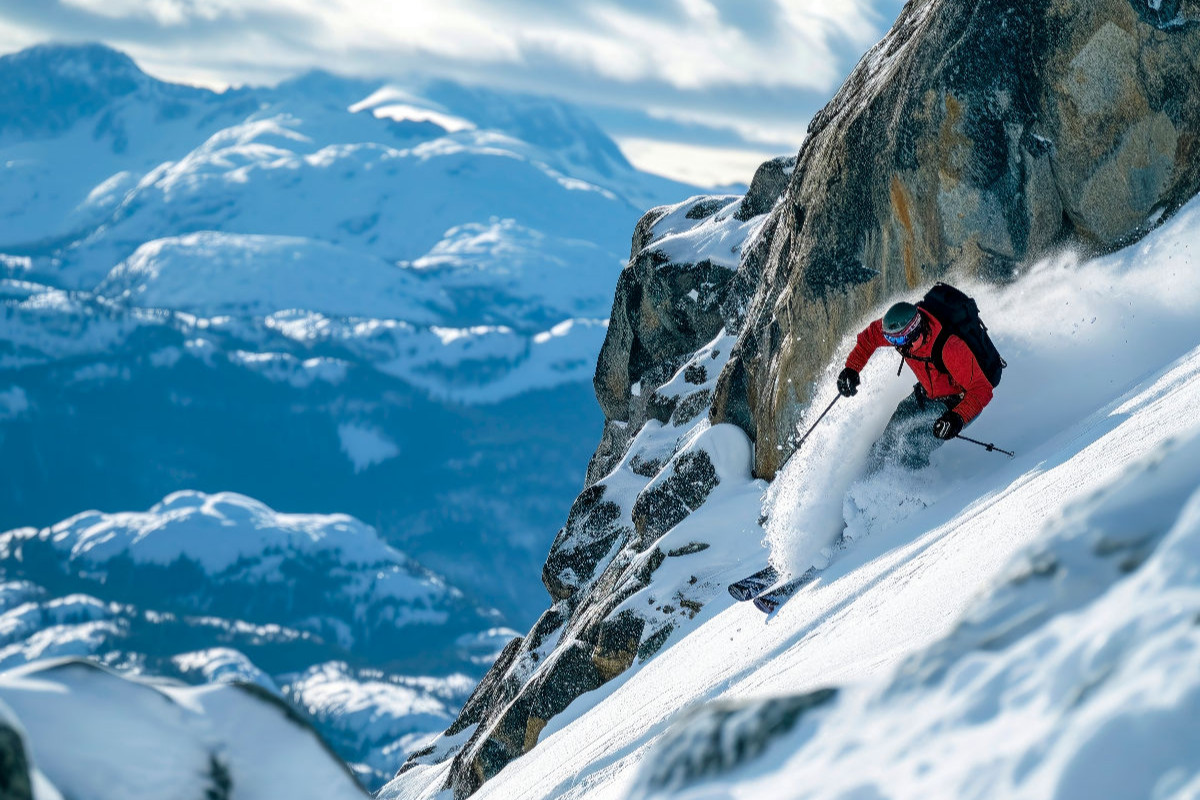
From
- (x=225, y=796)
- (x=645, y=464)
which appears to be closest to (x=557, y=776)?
(x=225, y=796)

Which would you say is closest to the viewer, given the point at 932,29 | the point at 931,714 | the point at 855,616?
the point at 931,714

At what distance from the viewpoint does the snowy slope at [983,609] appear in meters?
4.12

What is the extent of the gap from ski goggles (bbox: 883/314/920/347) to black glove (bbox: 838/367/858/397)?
5.79ft

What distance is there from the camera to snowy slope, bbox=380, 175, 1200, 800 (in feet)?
13.5

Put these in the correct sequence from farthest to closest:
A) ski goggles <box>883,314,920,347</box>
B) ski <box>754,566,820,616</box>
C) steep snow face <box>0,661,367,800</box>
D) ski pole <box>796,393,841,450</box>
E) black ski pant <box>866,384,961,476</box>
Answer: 1. ski pole <box>796,393,841,450</box>
2. black ski pant <box>866,384,961,476</box>
3. ski <box>754,566,820,616</box>
4. ski goggles <box>883,314,920,347</box>
5. steep snow face <box>0,661,367,800</box>

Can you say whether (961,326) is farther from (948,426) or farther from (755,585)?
(755,585)

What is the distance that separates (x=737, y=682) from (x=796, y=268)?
10531 millimetres

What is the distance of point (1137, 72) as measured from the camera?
15.2 m

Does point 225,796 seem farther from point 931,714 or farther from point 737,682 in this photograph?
point 737,682

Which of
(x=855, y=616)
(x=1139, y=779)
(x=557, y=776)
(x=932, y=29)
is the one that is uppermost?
(x=932, y=29)

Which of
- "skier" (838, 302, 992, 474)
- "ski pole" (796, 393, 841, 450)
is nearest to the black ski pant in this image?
"skier" (838, 302, 992, 474)

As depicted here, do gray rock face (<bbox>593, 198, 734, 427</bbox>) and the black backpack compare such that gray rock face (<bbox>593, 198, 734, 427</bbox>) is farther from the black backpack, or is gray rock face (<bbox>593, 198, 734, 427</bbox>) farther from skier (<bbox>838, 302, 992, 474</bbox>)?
the black backpack

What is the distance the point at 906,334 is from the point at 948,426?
3.83ft

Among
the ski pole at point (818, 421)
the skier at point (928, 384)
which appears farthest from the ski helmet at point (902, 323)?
the ski pole at point (818, 421)
